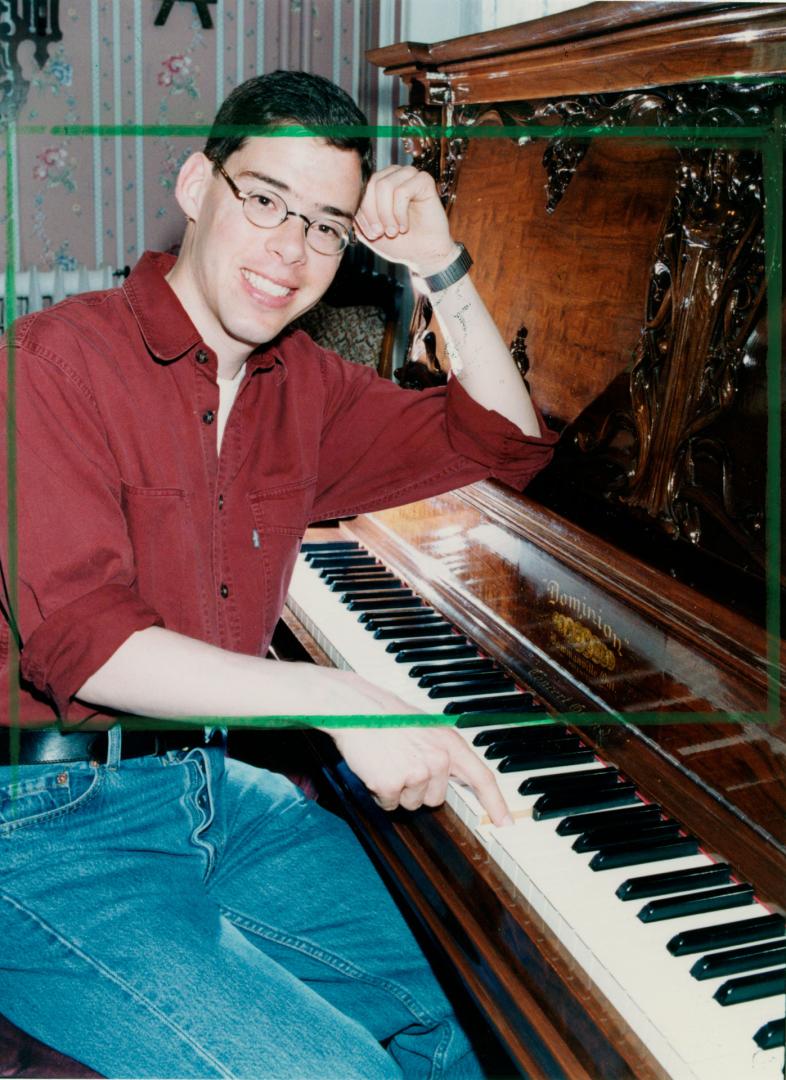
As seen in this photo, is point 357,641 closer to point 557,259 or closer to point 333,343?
point 557,259

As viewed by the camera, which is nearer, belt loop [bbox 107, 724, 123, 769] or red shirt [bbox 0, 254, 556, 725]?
red shirt [bbox 0, 254, 556, 725]

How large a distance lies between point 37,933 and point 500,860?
54 cm

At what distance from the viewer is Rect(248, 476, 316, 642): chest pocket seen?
1.66m

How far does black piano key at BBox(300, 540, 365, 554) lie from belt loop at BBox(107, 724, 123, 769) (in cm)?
94

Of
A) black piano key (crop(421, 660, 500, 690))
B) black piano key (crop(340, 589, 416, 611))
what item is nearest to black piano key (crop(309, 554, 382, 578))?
black piano key (crop(340, 589, 416, 611))

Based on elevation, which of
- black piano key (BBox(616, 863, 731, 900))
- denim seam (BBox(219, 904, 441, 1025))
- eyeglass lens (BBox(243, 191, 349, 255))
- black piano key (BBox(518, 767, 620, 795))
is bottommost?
denim seam (BBox(219, 904, 441, 1025))

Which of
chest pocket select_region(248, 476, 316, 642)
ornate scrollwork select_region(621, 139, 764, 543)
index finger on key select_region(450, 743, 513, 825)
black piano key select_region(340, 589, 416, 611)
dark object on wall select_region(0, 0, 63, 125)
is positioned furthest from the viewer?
dark object on wall select_region(0, 0, 63, 125)

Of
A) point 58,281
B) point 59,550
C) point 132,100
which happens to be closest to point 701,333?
point 59,550

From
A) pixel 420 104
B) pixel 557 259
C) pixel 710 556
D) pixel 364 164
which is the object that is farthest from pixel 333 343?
pixel 710 556

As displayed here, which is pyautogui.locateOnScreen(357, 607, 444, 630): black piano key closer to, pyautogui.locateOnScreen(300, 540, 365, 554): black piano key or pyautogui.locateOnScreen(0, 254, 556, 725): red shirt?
pyautogui.locateOnScreen(0, 254, 556, 725): red shirt

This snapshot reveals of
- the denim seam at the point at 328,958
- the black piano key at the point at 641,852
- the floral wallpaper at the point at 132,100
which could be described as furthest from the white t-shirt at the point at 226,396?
the floral wallpaper at the point at 132,100

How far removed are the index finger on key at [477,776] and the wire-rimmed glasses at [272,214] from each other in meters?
0.72

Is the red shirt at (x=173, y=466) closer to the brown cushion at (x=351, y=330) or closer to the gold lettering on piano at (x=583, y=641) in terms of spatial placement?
the gold lettering on piano at (x=583, y=641)

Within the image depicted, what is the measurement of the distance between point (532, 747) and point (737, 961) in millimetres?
458
